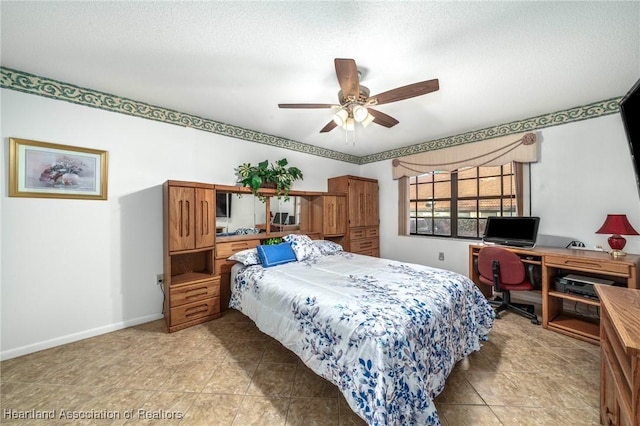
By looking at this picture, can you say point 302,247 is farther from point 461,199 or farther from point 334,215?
point 461,199

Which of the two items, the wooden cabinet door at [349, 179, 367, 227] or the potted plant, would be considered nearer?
the potted plant

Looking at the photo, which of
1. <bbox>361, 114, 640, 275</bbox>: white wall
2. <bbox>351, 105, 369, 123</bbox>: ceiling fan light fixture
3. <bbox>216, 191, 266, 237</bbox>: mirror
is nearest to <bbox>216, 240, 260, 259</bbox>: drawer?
<bbox>216, 191, 266, 237</bbox>: mirror

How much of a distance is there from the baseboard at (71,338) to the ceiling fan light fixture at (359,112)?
3.17 m

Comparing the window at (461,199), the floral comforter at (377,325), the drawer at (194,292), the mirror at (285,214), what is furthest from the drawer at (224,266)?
the window at (461,199)

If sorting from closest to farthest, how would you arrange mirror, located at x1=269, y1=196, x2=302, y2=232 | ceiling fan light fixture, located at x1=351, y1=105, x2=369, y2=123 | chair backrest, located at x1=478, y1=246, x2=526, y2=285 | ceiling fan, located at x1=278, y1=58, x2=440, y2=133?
ceiling fan, located at x1=278, y1=58, x2=440, y2=133 → ceiling fan light fixture, located at x1=351, y1=105, x2=369, y2=123 → chair backrest, located at x1=478, y1=246, x2=526, y2=285 → mirror, located at x1=269, y1=196, x2=302, y2=232

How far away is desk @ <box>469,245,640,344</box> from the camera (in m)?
2.17

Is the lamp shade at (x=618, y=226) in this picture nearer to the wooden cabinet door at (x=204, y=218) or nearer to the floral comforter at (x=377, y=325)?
the floral comforter at (x=377, y=325)

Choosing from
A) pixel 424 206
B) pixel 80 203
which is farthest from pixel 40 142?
pixel 424 206

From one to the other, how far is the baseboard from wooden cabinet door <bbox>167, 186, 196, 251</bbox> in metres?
Answer: 0.99

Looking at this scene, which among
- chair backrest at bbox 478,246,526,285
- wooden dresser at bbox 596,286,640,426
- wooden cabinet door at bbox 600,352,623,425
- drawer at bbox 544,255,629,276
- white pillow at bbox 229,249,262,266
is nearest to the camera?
wooden dresser at bbox 596,286,640,426

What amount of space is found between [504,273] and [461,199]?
1556 mm

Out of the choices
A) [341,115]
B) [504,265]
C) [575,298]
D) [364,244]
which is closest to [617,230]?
[575,298]

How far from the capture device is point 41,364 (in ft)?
6.45

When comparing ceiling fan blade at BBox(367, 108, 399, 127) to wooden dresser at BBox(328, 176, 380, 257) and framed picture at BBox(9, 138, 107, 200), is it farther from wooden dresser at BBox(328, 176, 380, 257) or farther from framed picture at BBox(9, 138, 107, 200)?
framed picture at BBox(9, 138, 107, 200)
